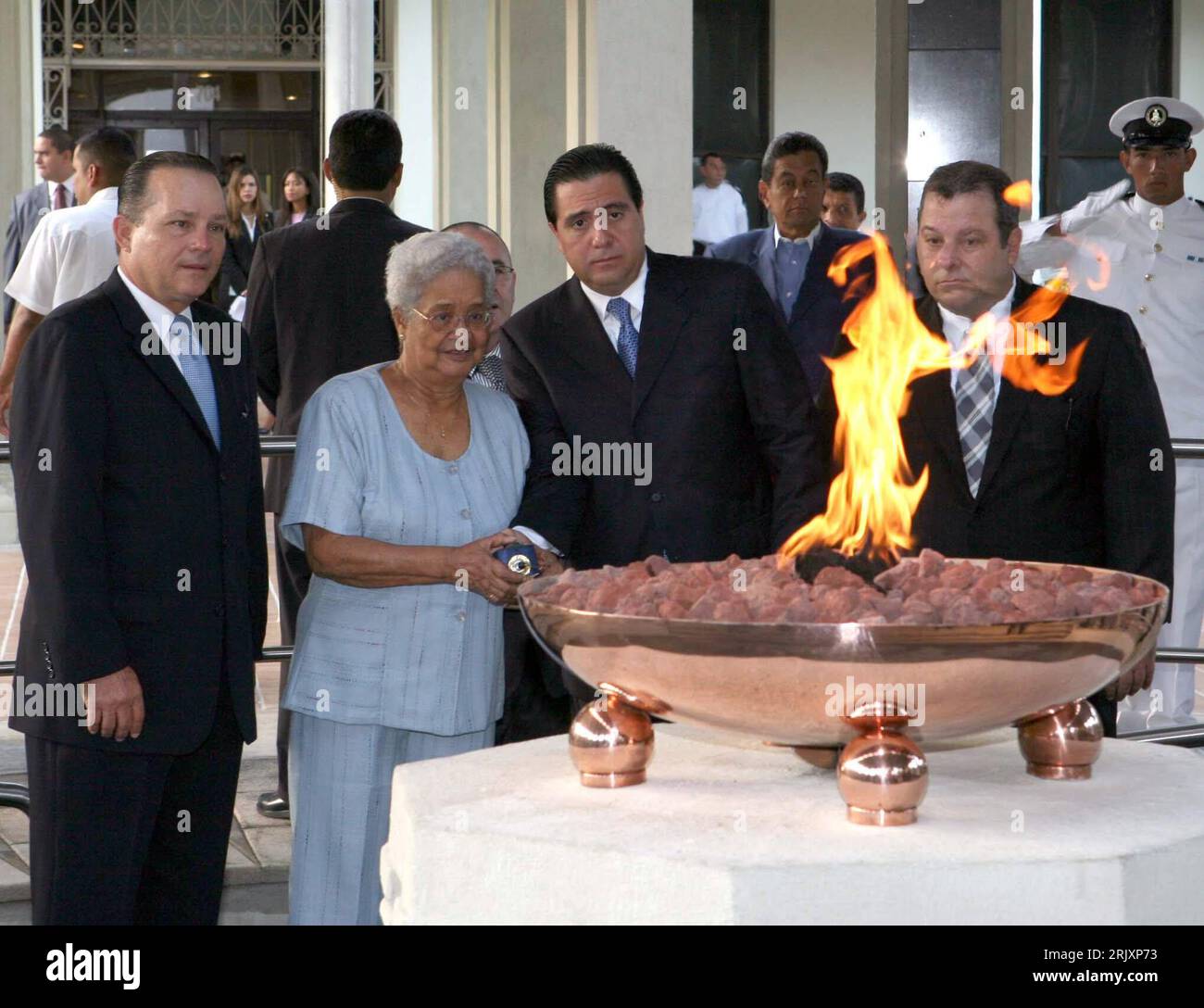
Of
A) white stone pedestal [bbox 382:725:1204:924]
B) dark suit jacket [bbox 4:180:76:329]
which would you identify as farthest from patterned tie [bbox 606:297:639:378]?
dark suit jacket [bbox 4:180:76:329]

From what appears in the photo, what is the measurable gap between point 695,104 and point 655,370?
12.5m

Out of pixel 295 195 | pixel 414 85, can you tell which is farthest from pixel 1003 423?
pixel 414 85

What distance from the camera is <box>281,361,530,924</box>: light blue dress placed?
3.24 m

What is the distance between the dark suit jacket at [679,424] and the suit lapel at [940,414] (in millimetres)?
214

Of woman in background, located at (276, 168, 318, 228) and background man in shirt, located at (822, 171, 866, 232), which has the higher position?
woman in background, located at (276, 168, 318, 228)

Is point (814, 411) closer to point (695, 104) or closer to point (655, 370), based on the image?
point (655, 370)

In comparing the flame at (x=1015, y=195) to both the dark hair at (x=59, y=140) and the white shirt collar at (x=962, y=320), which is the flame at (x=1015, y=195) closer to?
the white shirt collar at (x=962, y=320)

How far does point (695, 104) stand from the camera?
15438 mm

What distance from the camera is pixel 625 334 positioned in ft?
11.3

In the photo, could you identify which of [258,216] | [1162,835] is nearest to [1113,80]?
[258,216]

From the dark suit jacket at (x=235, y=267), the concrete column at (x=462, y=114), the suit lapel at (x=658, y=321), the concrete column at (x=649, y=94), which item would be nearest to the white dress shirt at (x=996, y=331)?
the suit lapel at (x=658, y=321)

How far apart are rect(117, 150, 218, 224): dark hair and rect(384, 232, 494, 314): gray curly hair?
1.32 ft

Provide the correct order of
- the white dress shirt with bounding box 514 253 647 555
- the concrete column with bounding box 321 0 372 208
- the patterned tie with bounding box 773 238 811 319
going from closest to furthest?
the white dress shirt with bounding box 514 253 647 555 → the patterned tie with bounding box 773 238 811 319 → the concrete column with bounding box 321 0 372 208

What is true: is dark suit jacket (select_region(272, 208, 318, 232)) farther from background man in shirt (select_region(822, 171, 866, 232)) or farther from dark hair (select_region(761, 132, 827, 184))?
dark hair (select_region(761, 132, 827, 184))
